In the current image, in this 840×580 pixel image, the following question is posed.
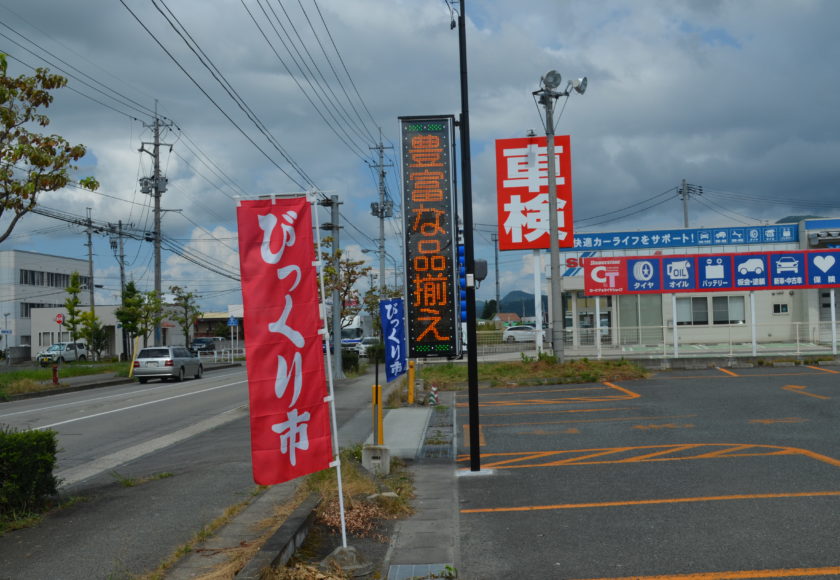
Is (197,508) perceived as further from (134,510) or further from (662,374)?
(662,374)

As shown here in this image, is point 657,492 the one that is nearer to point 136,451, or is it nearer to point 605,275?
point 136,451

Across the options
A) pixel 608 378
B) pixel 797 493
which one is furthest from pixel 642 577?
pixel 608 378

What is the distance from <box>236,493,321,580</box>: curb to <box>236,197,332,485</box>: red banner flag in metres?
0.51

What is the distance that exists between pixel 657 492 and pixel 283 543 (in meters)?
4.39

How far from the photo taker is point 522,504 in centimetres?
794

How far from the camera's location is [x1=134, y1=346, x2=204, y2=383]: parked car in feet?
103

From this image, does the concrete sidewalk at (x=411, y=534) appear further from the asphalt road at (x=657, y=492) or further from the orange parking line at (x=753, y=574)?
the orange parking line at (x=753, y=574)

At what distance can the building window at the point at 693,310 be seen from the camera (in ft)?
114

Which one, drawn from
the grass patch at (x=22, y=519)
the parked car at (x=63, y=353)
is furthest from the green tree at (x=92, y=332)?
the grass patch at (x=22, y=519)

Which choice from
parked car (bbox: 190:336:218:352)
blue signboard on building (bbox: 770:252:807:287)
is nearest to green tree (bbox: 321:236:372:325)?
blue signboard on building (bbox: 770:252:807:287)

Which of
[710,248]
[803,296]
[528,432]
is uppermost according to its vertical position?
[710,248]

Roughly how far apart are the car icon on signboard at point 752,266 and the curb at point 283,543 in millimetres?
23343

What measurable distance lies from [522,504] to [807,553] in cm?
288

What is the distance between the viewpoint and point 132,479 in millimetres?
9766
